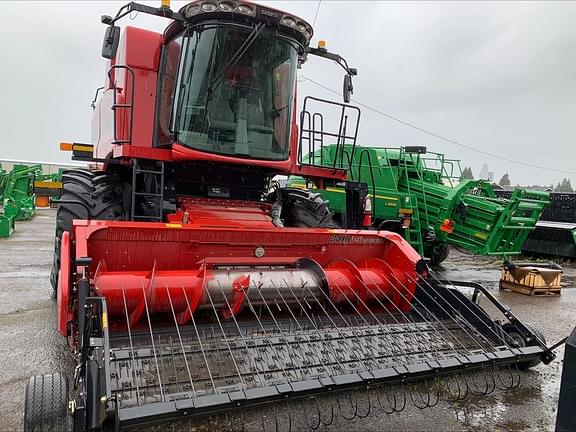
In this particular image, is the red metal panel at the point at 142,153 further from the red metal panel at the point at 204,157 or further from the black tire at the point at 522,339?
the black tire at the point at 522,339

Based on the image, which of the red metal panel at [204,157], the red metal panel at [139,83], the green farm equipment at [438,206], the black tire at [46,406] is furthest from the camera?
the green farm equipment at [438,206]

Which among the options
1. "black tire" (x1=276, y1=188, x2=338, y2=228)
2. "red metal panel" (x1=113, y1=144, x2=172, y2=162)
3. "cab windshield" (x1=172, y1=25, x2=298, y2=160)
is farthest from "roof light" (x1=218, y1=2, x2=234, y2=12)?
"black tire" (x1=276, y1=188, x2=338, y2=228)

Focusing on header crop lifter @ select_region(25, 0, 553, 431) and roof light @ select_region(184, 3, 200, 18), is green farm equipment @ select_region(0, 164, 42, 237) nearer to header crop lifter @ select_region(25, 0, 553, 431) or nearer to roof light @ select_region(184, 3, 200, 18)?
header crop lifter @ select_region(25, 0, 553, 431)

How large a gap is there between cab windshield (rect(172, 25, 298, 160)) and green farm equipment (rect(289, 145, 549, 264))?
8.77ft

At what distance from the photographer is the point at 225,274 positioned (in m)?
3.36

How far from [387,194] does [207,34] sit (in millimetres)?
5792

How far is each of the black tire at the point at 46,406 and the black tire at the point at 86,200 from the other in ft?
6.65

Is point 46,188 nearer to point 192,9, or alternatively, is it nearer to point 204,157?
point 204,157

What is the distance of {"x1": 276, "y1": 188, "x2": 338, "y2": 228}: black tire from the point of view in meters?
5.30

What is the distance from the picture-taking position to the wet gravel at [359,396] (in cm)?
278

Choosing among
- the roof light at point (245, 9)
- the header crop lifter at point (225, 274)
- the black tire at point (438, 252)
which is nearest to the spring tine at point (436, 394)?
the header crop lifter at point (225, 274)

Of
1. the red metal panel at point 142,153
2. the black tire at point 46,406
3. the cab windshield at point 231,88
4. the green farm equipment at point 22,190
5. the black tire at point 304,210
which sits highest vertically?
the cab windshield at point 231,88

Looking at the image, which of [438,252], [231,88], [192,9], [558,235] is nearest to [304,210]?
[231,88]

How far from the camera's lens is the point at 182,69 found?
164 inches
